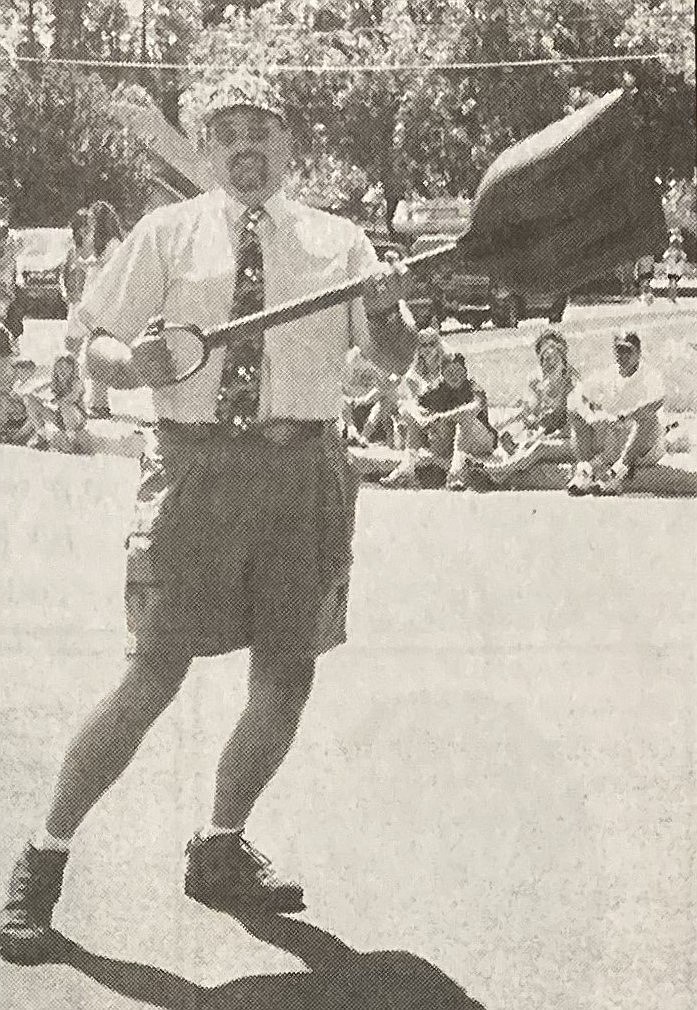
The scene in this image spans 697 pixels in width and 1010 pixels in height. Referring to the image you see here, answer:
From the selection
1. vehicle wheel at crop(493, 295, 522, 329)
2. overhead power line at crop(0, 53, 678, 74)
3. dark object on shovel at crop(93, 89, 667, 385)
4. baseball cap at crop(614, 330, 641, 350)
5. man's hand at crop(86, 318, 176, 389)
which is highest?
overhead power line at crop(0, 53, 678, 74)

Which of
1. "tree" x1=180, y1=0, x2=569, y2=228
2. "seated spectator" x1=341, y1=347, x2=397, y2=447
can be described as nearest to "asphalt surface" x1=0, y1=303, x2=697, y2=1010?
"seated spectator" x1=341, y1=347, x2=397, y2=447

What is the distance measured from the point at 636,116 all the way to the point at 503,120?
0.22 metres

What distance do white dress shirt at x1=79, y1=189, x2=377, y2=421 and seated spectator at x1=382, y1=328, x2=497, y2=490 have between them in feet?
0.44

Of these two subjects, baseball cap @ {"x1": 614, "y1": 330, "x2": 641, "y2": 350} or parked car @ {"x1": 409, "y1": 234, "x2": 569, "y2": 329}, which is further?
baseball cap @ {"x1": 614, "y1": 330, "x2": 641, "y2": 350}

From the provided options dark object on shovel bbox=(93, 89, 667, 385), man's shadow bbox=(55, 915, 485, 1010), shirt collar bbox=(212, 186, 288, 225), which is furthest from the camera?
man's shadow bbox=(55, 915, 485, 1010)

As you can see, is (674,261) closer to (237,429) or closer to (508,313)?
(508,313)

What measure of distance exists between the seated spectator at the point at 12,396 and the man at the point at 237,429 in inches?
10.6

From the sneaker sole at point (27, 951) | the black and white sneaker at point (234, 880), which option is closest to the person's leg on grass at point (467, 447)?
the black and white sneaker at point (234, 880)

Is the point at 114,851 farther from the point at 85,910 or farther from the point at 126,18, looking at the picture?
the point at 126,18

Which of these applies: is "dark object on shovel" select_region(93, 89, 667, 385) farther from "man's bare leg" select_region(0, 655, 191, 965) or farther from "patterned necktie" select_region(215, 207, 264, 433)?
"man's bare leg" select_region(0, 655, 191, 965)

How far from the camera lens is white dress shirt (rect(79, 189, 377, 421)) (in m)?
3.02

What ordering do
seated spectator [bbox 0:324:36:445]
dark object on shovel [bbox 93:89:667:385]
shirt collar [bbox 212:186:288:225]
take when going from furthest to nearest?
seated spectator [bbox 0:324:36:445], shirt collar [bbox 212:186:288:225], dark object on shovel [bbox 93:89:667:385]

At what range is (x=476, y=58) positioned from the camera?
3.16m

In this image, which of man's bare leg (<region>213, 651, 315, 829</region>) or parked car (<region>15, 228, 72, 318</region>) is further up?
parked car (<region>15, 228, 72, 318</region>)
